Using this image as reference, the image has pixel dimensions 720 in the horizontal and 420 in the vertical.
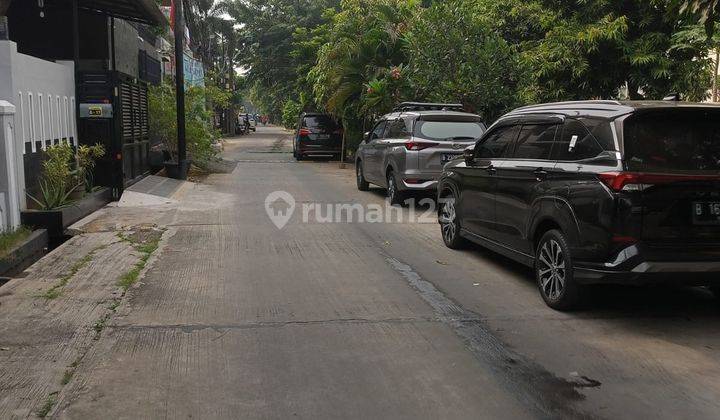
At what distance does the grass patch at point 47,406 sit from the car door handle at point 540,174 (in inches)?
170

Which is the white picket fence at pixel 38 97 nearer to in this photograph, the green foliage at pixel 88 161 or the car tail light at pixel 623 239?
the green foliage at pixel 88 161

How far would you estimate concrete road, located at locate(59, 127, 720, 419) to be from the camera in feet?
13.5

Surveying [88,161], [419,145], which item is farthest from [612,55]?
[88,161]

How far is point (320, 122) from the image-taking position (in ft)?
83.3

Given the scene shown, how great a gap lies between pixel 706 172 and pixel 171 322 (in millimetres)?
4393

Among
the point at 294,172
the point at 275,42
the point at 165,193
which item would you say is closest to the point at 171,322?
the point at 165,193

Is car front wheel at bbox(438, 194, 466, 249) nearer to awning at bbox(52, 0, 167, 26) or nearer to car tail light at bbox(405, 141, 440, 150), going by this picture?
car tail light at bbox(405, 141, 440, 150)

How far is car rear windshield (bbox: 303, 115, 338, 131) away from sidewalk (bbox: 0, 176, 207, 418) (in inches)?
570

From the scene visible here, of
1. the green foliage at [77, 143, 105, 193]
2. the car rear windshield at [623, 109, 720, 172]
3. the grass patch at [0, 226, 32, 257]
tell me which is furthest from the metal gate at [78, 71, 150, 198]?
the car rear windshield at [623, 109, 720, 172]

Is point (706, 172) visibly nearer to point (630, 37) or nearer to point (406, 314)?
point (406, 314)

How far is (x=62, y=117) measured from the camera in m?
11.3

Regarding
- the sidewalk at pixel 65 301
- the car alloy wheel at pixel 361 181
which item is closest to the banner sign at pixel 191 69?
the car alloy wheel at pixel 361 181

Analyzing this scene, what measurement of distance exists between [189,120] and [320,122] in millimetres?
7310

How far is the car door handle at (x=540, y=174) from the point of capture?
20.5 ft
